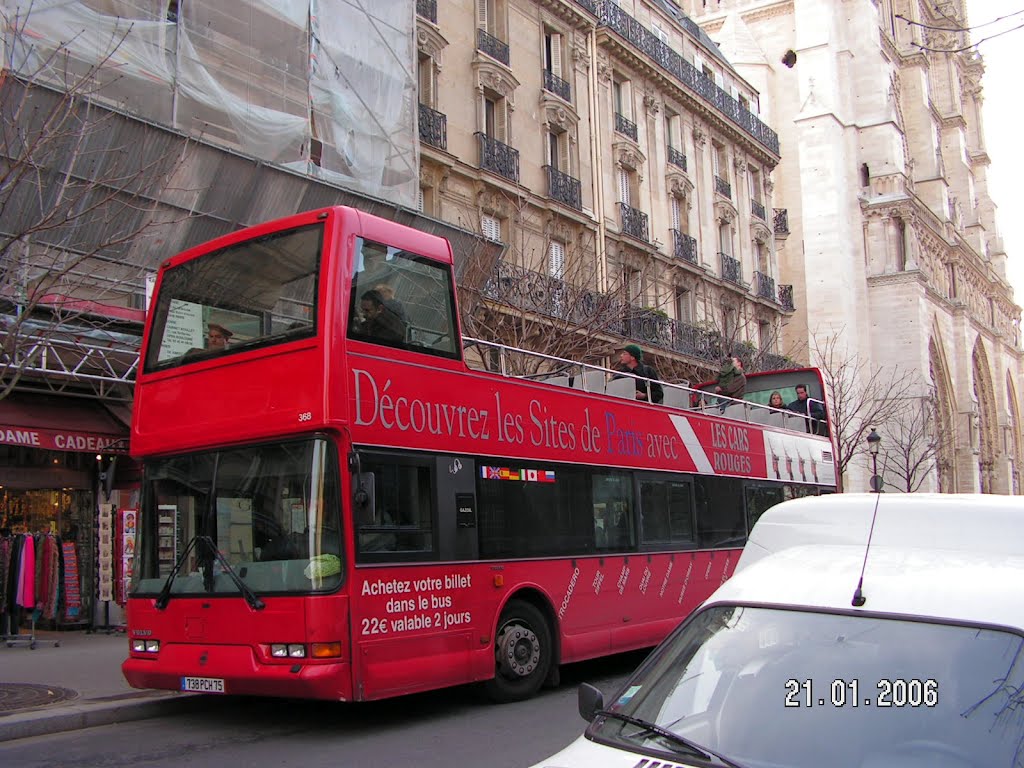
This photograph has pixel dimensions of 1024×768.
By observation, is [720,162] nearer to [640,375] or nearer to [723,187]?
[723,187]

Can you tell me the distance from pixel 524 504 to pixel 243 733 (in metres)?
3.18

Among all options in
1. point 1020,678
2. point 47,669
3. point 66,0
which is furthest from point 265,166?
point 1020,678

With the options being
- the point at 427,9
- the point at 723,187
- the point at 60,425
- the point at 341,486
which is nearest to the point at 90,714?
the point at 341,486

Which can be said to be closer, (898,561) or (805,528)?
(898,561)

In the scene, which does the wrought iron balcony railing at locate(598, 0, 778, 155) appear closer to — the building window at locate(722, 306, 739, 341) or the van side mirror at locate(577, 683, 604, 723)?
the building window at locate(722, 306, 739, 341)

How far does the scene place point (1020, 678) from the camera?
287 cm

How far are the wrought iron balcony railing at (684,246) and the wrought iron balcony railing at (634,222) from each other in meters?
2.11

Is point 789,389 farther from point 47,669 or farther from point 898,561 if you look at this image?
point 898,561

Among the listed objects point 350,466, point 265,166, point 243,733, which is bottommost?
point 243,733

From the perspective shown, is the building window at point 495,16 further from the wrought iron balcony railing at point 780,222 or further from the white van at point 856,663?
the wrought iron balcony railing at point 780,222

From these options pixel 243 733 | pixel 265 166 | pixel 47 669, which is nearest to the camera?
pixel 243 733

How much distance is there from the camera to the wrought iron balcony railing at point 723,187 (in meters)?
35.8

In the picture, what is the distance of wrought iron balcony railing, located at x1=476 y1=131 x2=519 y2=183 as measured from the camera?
23.1m

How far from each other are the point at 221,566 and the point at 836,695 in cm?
563
